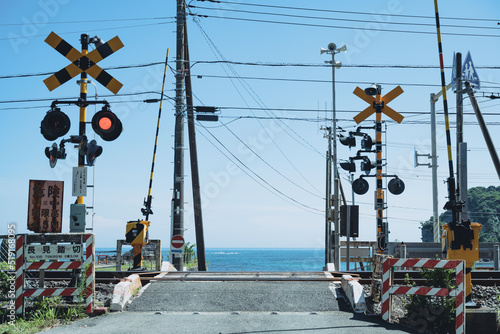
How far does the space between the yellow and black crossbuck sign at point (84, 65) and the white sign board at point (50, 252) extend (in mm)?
3595

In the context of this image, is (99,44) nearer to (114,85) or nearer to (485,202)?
(114,85)

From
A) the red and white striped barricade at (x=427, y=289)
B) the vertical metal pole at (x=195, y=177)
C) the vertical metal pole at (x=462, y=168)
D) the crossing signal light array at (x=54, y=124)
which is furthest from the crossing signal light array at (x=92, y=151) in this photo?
the vertical metal pole at (x=195, y=177)

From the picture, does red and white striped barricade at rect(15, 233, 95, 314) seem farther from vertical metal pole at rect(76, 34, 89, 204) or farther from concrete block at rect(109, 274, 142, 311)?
vertical metal pole at rect(76, 34, 89, 204)

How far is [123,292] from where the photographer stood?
10797 mm

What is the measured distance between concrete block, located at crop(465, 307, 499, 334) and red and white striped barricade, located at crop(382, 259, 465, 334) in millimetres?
522

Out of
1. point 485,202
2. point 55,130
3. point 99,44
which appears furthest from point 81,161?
point 485,202

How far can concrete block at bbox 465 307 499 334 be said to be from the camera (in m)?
9.77

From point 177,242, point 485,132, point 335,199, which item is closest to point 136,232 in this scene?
point 177,242

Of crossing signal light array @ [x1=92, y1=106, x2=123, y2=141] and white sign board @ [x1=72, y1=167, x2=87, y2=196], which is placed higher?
crossing signal light array @ [x1=92, y1=106, x2=123, y2=141]

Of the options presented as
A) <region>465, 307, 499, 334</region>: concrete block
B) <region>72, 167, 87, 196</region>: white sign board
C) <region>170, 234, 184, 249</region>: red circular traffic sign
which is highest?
<region>72, 167, 87, 196</region>: white sign board

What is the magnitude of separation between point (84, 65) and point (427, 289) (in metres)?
8.22

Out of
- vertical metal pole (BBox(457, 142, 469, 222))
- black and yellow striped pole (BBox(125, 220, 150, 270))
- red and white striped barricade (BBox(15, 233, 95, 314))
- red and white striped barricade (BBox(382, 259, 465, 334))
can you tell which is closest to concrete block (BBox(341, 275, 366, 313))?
red and white striped barricade (BBox(382, 259, 465, 334))

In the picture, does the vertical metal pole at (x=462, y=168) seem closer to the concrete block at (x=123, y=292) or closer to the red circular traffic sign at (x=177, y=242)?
the concrete block at (x=123, y=292)

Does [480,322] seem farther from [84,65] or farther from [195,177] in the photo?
[195,177]
